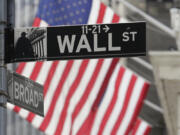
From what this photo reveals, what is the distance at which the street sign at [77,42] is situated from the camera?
5676 millimetres

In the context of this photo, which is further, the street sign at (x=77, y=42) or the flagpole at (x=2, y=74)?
the street sign at (x=77, y=42)

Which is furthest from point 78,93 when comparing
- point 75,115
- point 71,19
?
point 71,19

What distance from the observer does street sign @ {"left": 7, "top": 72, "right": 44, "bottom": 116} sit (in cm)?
591

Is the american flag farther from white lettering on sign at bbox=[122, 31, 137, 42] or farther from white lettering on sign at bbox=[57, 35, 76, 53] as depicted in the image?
white lettering on sign at bbox=[122, 31, 137, 42]

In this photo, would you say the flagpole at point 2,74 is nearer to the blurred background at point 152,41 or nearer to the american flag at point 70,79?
the american flag at point 70,79

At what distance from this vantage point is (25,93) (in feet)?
20.1

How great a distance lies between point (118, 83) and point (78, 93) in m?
2.78

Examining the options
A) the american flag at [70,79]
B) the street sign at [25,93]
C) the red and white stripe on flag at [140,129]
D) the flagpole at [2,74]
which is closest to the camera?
the flagpole at [2,74]

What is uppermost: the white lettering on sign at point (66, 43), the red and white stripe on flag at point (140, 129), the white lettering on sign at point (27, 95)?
the white lettering on sign at point (66, 43)

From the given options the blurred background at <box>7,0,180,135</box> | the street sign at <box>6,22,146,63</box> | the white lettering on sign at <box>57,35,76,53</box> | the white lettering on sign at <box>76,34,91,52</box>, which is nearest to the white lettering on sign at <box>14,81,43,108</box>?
the street sign at <box>6,22,146,63</box>

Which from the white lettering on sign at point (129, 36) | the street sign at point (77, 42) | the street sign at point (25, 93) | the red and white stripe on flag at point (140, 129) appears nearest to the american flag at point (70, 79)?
the red and white stripe on flag at point (140, 129)

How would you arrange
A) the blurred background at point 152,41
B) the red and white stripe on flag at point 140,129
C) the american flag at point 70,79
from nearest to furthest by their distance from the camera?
the american flag at point 70,79 < the red and white stripe on flag at point 140,129 < the blurred background at point 152,41

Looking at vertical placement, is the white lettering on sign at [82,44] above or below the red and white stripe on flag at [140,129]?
above

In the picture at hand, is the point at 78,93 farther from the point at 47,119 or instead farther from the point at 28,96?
the point at 28,96
